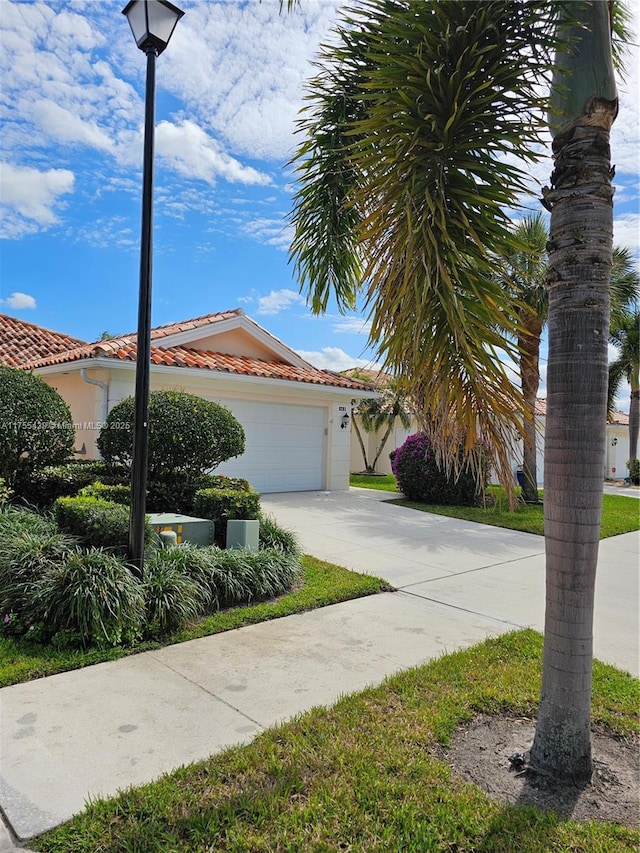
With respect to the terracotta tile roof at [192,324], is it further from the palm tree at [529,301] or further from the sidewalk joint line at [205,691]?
the sidewalk joint line at [205,691]

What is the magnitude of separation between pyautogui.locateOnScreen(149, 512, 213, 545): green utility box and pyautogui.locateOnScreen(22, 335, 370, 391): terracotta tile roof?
15.9 feet

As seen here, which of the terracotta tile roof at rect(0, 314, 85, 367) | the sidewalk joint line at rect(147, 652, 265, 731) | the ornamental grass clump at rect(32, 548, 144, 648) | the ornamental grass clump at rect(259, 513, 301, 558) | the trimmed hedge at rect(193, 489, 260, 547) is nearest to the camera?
the sidewalk joint line at rect(147, 652, 265, 731)

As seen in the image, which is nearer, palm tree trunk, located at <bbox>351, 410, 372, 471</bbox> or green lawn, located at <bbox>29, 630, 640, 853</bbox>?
green lawn, located at <bbox>29, 630, 640, 853</bbox>

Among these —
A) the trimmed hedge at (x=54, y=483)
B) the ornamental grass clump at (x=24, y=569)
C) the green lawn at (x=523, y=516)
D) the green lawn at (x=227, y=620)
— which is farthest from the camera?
the green lawn at (x=523, y=516)

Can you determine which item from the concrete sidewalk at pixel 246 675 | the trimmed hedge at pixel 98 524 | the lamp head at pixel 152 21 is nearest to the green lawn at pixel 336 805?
the concrete sidewalk at pixel 246 675

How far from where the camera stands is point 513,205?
2.93 meters

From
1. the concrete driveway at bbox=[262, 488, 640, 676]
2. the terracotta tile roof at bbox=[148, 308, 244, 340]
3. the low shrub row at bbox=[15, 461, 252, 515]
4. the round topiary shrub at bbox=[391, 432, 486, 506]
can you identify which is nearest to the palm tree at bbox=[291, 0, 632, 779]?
the concrete driveway at bbox=[262, 488, 640, 676]

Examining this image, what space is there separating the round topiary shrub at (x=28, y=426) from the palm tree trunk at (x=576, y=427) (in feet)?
24.1

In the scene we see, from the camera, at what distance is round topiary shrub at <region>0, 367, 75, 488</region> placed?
7.81 meters

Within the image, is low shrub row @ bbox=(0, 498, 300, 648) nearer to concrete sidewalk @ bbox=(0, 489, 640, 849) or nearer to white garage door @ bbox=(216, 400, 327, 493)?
concrete sidewalk @ bbox=(0, 489, 640, 849)

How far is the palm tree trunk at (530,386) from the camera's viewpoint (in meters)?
3.22

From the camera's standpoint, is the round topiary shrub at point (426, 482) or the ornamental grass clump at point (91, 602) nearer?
the ornamental grass clump at point (91, 602)


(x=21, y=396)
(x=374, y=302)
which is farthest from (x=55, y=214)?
(x=374, y=302)

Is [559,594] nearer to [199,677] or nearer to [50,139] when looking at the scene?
[199,677]
